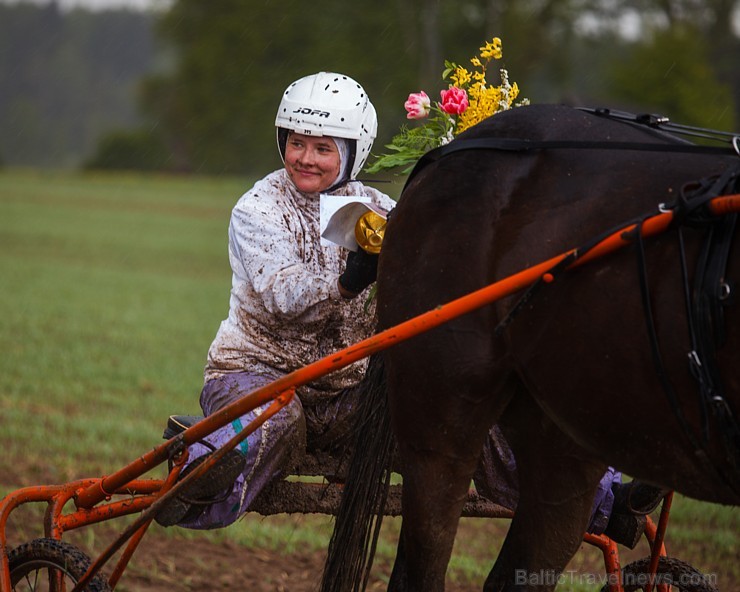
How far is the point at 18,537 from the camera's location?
17.2 feet

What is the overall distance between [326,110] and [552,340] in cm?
144

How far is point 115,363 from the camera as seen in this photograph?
10.2m

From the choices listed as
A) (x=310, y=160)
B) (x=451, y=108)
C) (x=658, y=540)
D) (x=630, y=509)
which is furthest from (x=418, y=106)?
(x=658, y=540)

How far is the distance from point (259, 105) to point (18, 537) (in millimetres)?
46791

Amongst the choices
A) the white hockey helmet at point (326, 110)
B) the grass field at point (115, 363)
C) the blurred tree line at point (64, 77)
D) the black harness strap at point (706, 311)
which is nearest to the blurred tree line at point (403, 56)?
the grass field at point (115, 363)

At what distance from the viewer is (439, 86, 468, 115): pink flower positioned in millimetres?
3754

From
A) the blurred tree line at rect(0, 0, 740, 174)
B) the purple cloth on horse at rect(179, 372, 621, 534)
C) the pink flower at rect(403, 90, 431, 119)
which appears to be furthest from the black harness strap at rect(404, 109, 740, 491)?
the blurred tree line at rect(0, 0, 740, 174)

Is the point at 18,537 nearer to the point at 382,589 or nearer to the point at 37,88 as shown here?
the point at 382,589

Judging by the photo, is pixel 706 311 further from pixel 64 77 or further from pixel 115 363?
pixel 64 77

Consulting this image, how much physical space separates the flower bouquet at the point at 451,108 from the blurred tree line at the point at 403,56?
3365cm

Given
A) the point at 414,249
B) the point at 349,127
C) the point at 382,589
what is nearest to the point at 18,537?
the point at 382,589

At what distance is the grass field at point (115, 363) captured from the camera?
583 centimetres

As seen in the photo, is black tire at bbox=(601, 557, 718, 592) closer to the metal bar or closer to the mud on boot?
the metal bar

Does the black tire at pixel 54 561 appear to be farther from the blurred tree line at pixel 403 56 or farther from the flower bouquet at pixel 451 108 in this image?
the blurred tree line at pixel 403 56
